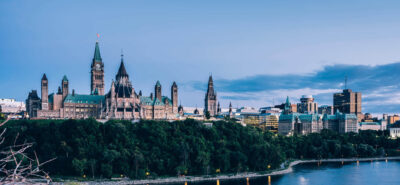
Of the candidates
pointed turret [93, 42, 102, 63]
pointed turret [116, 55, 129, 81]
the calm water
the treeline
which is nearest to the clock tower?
pointed turret [93, 42, 102, 63]

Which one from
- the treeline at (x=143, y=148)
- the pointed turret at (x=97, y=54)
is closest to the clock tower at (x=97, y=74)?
the pointed turret at (x=97, y=54)

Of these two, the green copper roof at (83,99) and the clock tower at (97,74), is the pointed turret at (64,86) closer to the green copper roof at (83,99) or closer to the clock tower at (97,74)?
the green copper roof at (83,99)

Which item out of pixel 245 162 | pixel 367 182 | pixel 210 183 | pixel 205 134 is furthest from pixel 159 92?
pixel 367 182

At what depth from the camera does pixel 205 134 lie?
4385 inches

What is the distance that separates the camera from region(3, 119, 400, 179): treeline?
9044cm

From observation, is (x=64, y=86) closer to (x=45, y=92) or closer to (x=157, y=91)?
(x=45, y=92)

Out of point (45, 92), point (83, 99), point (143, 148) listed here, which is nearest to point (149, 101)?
point (83, 99)

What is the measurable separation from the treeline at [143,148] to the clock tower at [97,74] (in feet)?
202

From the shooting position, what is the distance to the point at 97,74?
16750 centimetres

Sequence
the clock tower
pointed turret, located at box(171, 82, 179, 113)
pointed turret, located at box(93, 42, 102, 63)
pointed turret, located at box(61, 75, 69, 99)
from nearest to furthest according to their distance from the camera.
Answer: pointed turret, located at box(61, 75, 69, 99), pointed turret, located at box(171, 82, 179, 113), the clock tower, pointed turret, located at box(93, 42, 102, 63)

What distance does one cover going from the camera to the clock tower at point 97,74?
16600 cm

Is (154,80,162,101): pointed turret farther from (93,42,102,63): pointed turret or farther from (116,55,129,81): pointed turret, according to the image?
(93,42,102,63): pointed turret

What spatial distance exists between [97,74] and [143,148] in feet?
251

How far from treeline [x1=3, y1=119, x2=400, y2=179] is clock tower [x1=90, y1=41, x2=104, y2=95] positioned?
61470 mm
